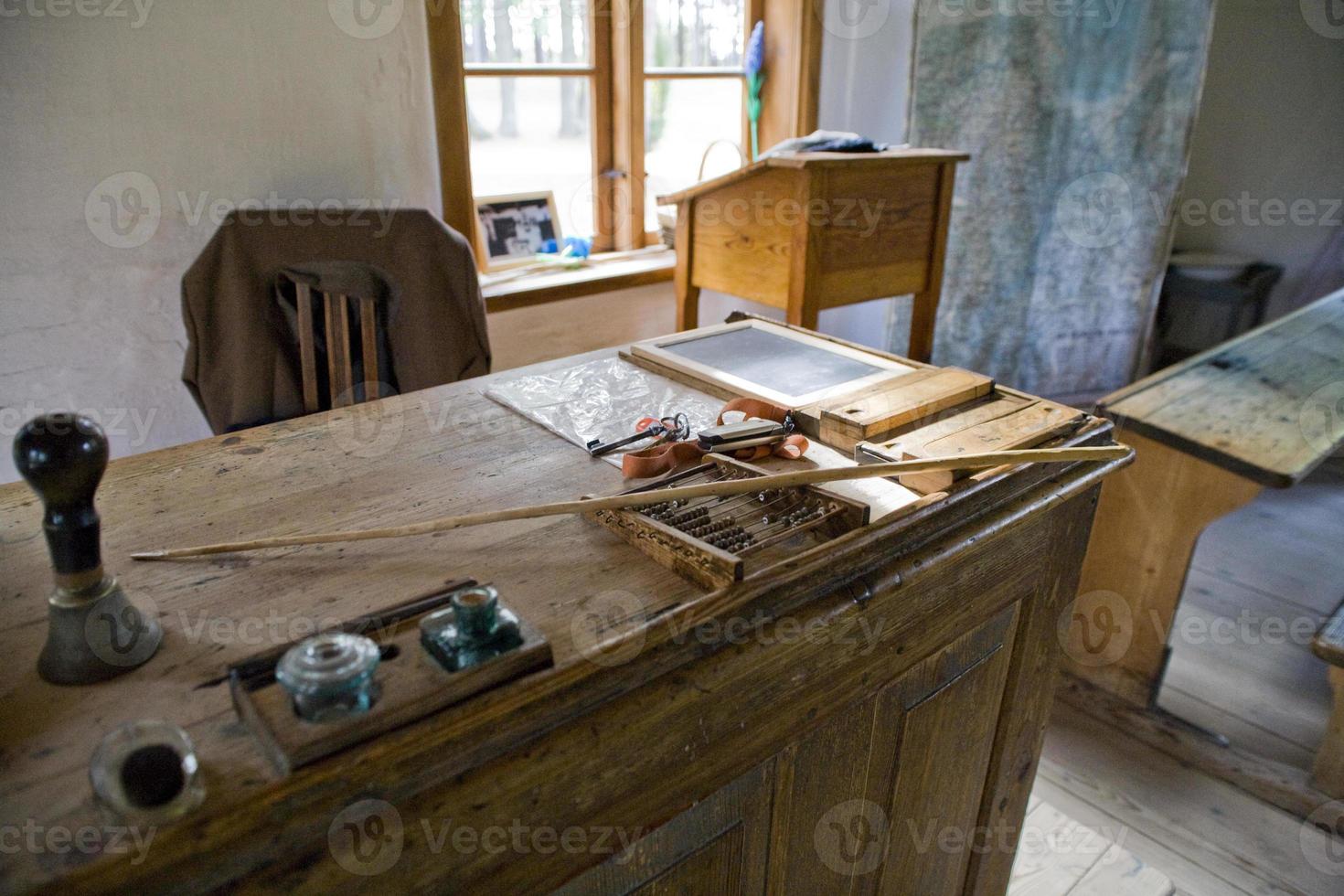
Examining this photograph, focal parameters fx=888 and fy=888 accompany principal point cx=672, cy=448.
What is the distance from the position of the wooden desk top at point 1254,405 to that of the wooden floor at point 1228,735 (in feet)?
2.08

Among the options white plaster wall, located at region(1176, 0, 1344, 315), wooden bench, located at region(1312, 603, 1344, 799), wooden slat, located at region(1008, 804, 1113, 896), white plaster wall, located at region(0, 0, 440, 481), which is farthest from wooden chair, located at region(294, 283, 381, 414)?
white plaster wall, located at region(1176, 0, 1344, 315)

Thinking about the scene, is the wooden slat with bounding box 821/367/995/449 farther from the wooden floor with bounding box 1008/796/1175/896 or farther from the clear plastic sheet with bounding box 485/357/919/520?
the wooden floor with bounding box 1008/796/1175/896

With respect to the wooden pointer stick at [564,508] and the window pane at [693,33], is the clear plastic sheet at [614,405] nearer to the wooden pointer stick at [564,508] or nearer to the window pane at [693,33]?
the wooden pointer stick at [564,508]

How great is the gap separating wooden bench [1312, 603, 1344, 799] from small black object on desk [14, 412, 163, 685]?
6.95ft

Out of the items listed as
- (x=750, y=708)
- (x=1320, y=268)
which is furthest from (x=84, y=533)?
(x=1320, y=268)

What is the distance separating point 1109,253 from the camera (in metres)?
3.67

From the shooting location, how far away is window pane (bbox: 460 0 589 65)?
8.80 ft

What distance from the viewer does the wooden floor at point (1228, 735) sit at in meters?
1.84

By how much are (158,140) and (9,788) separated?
75.6 inches

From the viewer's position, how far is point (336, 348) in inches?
70.7

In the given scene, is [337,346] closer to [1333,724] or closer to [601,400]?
[601,400]

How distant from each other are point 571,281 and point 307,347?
117cm

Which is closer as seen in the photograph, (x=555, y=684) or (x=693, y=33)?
(x=555, y=684)

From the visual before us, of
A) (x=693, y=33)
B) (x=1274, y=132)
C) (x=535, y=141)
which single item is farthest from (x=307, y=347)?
(x=1274, y=132)
